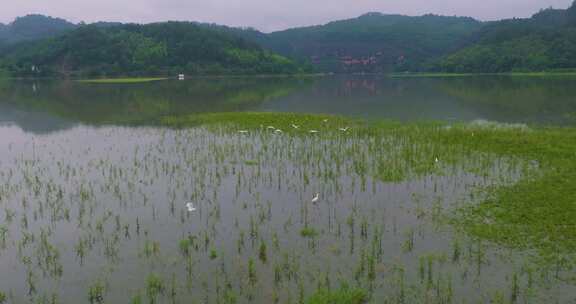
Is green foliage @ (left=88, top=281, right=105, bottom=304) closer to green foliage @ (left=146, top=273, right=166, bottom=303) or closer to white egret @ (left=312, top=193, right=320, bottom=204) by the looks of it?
green foliage @ (left=146, top=273, right=166, bottom=303)

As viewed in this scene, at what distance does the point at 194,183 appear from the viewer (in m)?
18.9

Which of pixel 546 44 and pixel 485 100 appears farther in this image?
pixel 546 44

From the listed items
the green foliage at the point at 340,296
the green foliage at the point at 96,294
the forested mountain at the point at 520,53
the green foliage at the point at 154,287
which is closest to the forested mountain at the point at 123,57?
the forested mountain at the point at 520,53

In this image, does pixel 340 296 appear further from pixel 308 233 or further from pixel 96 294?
pixel 96 294

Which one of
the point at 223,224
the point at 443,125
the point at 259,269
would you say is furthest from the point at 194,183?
the point at 443,125

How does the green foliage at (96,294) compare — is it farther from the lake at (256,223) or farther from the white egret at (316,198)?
the white egret at (316,198)

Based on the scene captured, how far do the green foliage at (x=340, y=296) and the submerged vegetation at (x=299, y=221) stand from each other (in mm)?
60

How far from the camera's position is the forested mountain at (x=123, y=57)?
159625 millimetres

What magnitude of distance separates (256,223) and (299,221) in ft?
4.67

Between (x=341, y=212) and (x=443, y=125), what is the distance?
20.6 m

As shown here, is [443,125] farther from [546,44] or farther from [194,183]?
[546,44]

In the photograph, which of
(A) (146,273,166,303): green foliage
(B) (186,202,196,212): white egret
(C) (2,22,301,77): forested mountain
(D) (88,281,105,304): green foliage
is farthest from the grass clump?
(C) (2,22,301,77): forested mountain

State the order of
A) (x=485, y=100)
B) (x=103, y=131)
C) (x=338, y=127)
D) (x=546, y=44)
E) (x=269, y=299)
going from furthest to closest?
(x=546, y=44) < (x=485, y=100) < (x=103, y=131) < (x=338, y=127) < (x=269, y=299)

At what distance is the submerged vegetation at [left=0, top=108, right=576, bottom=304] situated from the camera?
33.9 ft
